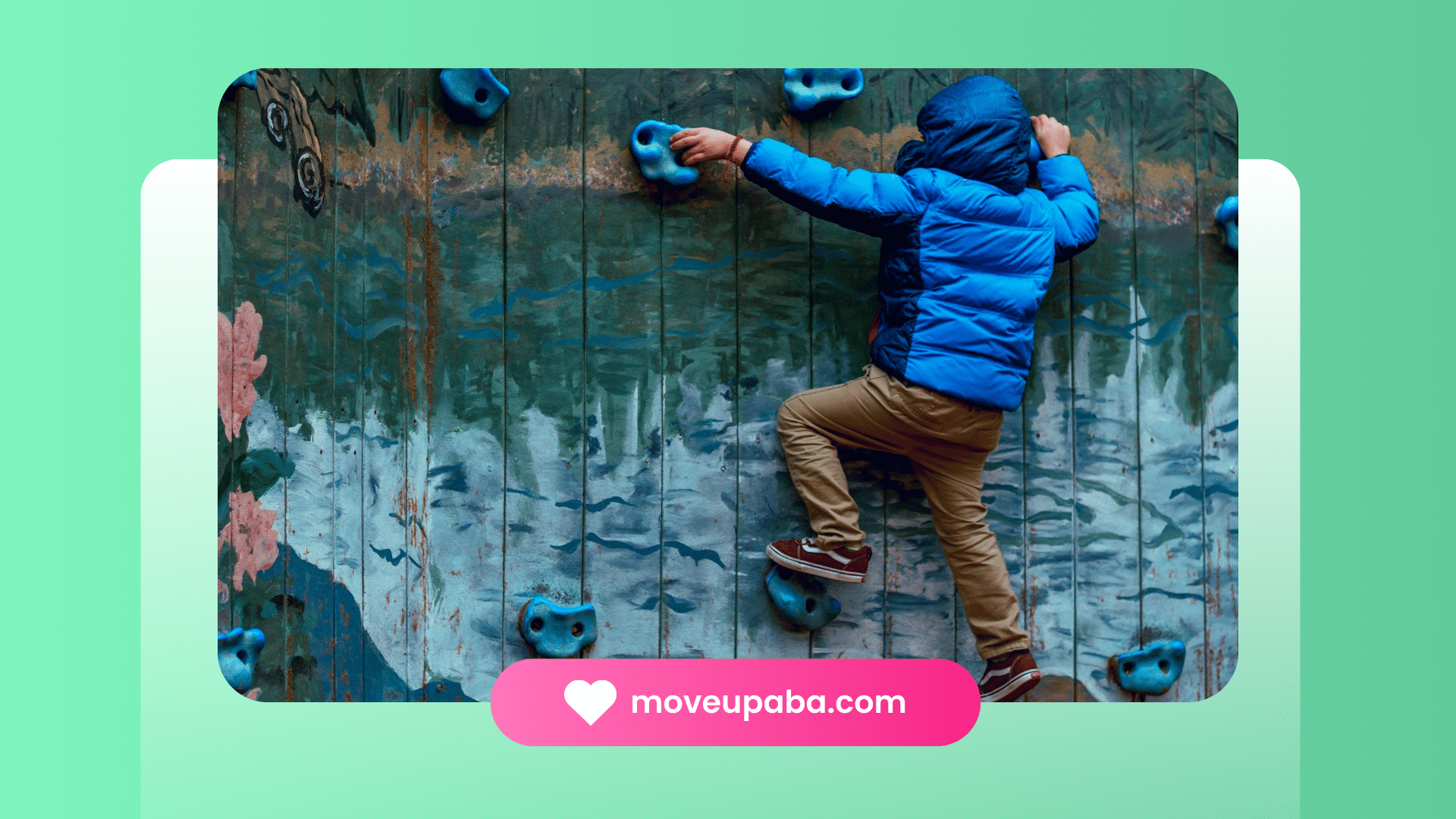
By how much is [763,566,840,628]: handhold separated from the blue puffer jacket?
19.9 inches

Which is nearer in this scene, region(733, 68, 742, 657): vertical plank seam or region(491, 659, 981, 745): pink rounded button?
region(491, 659, 981, 745): pink rounded button

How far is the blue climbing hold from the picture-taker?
7.03ft

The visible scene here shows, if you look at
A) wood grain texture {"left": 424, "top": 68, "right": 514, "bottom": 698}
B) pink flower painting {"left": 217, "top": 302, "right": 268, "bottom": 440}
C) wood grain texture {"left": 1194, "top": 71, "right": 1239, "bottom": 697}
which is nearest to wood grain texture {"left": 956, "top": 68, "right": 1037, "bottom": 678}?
wood grain texture {"left": 1194, "top": 71, "right": 1239, "bottom": 697}

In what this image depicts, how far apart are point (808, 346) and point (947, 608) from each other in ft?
2.13

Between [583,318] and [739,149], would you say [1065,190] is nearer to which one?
[739,149]

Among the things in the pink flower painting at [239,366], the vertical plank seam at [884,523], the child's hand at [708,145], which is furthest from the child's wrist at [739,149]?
the pink flower painting at [239,366]

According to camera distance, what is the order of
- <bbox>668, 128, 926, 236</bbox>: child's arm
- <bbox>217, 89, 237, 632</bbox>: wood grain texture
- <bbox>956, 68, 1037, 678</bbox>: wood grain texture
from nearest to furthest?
<bbox>668, 128, 926, 236</bbox>: child's arm → <bbox>217, 89, 237, 632</bbox>: wood grain texture → <bbox>956, 68, 1037, 678</bbox>: wood grain texture

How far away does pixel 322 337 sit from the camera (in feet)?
7.27

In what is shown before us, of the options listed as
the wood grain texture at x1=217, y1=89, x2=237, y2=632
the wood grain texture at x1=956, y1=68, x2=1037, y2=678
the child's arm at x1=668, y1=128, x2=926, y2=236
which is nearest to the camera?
the child's arm at x1=668, y1=128, x2=926, y2=236

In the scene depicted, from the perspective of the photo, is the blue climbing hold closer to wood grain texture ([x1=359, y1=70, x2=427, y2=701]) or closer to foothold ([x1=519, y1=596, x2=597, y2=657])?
foothold ([x1=519, y1=596, x2=597, y2=657])

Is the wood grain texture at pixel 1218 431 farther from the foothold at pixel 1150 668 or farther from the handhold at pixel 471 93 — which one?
the handhold at pixel 471 93

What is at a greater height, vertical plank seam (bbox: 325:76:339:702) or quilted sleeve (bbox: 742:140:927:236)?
quilted sleeve (bbox: 742:140:927:236)

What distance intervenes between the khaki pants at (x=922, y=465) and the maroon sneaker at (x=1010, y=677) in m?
0.02

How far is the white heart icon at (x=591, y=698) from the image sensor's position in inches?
81.1
